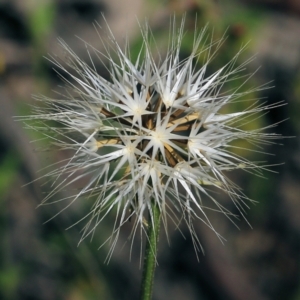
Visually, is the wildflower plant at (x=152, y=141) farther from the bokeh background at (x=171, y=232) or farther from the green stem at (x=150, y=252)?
the bokeh background at (x=171, y=232)

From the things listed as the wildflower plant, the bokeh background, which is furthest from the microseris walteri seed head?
the bokeh background

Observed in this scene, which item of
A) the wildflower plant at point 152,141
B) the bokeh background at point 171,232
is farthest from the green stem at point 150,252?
the bokeh background at point 171,232

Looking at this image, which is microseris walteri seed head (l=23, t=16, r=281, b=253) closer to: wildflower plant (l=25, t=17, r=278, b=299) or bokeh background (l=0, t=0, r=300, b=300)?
wildflower plant (l=25, t=17, r=278, b=299)

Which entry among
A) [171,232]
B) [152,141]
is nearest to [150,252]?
[152,141]

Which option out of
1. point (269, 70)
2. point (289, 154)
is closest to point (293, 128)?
point (289, 154)

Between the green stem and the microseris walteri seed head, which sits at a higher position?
the microseris walteri seed head

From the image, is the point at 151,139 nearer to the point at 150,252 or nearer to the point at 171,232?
the point at 150,252
